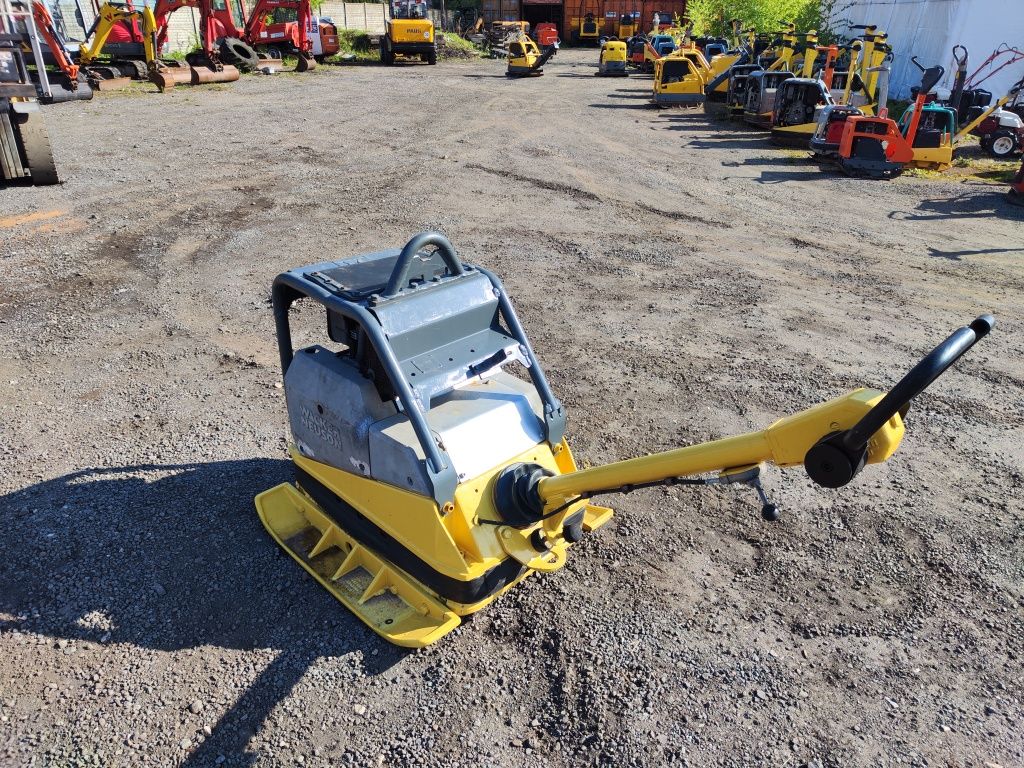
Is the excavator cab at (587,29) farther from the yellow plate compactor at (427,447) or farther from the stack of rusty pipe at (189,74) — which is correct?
the yellow plate compactor at (427,447)

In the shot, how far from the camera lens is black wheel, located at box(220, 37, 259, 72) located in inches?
992

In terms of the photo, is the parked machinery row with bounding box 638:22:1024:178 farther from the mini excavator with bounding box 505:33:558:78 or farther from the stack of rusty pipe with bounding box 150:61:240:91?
the stack of rusty pipe with bounding box 150:61:240:91

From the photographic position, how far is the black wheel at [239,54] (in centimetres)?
2520

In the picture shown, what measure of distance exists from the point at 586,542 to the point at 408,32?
3170cm

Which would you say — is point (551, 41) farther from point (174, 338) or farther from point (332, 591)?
point (332, 591)

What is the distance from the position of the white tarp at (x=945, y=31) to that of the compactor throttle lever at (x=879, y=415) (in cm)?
2234

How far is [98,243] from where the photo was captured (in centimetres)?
898

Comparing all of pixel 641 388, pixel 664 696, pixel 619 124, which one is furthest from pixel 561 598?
pixel 619 124

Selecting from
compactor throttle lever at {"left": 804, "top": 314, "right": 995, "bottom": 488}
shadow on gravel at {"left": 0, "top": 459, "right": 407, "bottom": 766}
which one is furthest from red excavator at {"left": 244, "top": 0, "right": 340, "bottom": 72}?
compactor throttle lever at {"left": 804, "top": 314, "right": 995, "bottom": 488}

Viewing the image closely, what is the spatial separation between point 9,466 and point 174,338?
215 centimetres

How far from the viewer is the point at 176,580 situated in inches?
152

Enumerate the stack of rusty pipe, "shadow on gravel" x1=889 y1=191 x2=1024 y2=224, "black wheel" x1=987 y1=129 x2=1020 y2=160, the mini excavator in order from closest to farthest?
"shadow on gravel" x1=889 y1=191 x2=1024 y2=224 < "black wheel" x1=987 y1=129 x2=1020 y2=160 < the stack of rusty pipe < the mini excavator

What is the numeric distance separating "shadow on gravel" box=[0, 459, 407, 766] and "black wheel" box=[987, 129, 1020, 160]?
656 inches

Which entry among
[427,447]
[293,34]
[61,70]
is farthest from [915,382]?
[293,34]
